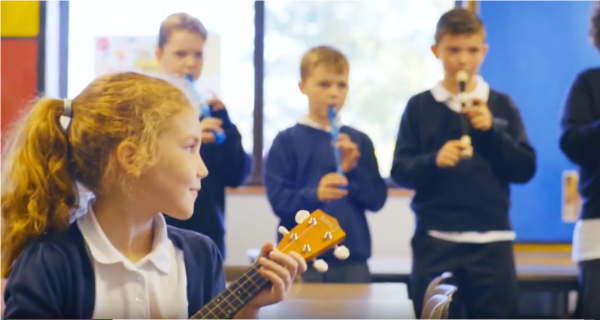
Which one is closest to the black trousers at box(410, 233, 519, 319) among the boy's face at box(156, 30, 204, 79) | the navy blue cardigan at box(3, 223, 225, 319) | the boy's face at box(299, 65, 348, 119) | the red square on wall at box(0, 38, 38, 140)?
the boy's face at box(299, 65, 348, 119)

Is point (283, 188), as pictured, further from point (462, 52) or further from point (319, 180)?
point (462, 52)

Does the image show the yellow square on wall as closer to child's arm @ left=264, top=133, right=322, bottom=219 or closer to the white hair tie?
child's arm @ left=264, top=133, right=322, bottom=219

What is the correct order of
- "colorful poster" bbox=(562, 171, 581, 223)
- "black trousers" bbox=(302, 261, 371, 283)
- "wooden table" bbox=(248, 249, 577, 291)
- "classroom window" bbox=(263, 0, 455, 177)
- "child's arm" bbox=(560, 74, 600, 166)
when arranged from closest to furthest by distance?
"child's arm" bbox=(560, 74, 600, 166)
"black trousers" bbox=(302, 261, 371, 283)
"wooden table" bbox=(248, 249, 577, 291)
"colorful poster" bbox=(562, 171, 581, 223)
"classroom window" bbox=(263, 0, 455, 177)

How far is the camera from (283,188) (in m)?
1.67

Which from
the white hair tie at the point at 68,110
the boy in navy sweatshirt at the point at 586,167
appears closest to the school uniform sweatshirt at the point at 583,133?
the boy in navy sweatshirt at the point at 586,167

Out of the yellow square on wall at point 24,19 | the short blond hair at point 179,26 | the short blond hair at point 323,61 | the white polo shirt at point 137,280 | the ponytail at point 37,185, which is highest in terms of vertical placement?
the yellow square on wall at point 24,19

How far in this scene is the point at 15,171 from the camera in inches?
36.4

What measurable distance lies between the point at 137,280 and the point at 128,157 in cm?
16

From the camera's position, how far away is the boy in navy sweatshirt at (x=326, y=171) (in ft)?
5.41

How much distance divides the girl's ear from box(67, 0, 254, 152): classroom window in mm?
1372

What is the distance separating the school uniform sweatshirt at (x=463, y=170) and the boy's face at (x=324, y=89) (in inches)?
7.3

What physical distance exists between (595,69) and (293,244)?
3.30 feet

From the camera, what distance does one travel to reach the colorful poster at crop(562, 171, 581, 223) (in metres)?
2.45

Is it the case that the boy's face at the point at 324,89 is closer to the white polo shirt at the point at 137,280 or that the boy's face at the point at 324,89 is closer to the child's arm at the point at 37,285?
the white polo shirt at the point at 137,280
